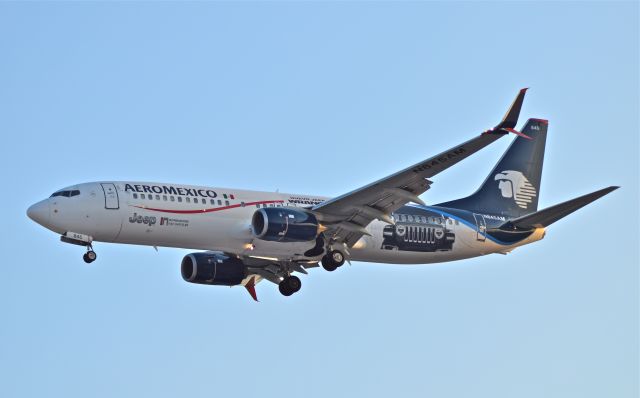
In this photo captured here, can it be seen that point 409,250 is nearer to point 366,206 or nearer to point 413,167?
point 366,206

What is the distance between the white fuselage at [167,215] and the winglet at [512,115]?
12.2 meters

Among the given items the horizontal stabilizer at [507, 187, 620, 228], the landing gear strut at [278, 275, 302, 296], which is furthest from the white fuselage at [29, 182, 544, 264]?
the horizontal stabilizer at [507, 187, 620, 228]

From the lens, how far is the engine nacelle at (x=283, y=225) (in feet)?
172

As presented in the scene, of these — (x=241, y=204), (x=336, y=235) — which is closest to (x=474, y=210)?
(x=336, y=235)

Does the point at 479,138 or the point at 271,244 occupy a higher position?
the point at 479,138

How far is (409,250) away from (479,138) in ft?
37.0

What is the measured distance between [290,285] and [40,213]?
12.1 m

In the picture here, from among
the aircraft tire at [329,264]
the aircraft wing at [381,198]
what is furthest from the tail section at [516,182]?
the aircraft tire at [329,264]

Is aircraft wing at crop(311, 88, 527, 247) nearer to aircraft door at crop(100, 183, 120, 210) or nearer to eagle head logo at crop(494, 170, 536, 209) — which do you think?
aircraft door at crop(100, 183, 120, 210)

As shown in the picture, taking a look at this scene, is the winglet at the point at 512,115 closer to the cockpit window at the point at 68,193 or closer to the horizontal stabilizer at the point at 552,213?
the horizontal stabilizer at the point at 552,213

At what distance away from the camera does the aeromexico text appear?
53.1 metres

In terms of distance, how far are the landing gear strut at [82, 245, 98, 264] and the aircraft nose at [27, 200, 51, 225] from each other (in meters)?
1.99

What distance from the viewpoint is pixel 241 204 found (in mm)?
54188

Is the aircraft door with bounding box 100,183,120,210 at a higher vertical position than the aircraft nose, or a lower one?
higher
